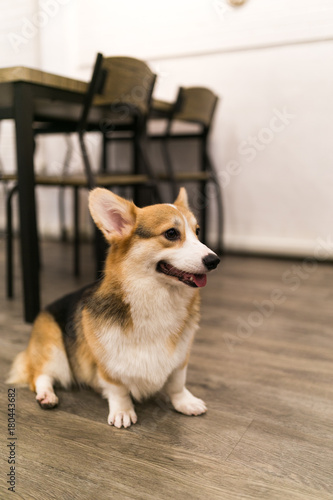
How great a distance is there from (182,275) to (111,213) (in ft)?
0.81

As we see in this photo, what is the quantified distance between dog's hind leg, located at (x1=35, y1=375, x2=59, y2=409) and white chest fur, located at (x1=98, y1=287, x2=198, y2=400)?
23 cm

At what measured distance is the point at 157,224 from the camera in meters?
1.11

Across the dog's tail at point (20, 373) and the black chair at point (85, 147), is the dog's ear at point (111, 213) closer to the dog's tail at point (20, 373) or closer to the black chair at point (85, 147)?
the dog's tail at point (20, 373)

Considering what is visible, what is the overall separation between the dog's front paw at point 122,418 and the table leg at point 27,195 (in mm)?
882

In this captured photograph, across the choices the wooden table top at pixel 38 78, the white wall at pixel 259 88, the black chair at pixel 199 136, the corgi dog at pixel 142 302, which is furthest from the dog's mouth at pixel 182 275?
the white wall at pixel 259 88

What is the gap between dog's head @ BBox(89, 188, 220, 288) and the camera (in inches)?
41.9

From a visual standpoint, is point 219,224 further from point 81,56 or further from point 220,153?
point 81,56

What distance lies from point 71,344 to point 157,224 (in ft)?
1.51

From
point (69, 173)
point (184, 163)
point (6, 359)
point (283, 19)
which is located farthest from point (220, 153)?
point (6, 359)

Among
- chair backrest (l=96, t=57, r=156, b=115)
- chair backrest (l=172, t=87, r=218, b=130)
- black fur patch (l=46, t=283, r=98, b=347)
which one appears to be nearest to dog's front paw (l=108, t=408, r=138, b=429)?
black fur patch (l=46, t=283, r=98, b=347)

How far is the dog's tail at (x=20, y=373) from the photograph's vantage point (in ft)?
4.50

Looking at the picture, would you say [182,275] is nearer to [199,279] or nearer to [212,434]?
[199,279]

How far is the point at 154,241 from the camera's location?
3.59 feet

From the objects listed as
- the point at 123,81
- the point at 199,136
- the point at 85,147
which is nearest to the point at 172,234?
the point at 85,147
